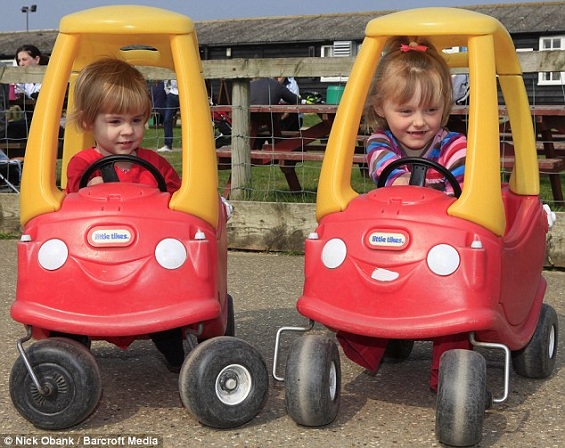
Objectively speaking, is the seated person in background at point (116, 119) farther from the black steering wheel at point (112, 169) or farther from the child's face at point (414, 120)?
the child's face at point (414, 120)

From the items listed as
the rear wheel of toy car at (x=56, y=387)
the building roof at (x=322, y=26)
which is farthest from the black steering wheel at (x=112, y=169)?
the building roof at (x=322, y=26)

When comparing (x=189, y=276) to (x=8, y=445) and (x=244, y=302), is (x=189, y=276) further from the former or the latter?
(x=244, y=302)

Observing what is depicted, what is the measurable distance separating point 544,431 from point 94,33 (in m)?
1.80

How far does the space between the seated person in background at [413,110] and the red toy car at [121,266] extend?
0.63m

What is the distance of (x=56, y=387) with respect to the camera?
112 inches

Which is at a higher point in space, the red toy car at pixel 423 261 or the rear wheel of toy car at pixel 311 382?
the red toy car at pixel 423 261

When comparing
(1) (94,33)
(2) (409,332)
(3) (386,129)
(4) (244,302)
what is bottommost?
(4) (244,302)

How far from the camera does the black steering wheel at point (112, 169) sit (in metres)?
3.20

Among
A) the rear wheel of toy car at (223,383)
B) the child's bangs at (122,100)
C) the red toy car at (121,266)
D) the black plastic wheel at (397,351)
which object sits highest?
the child's bangs at (122,100)

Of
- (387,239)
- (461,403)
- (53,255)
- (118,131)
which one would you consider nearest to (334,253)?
(387,239)

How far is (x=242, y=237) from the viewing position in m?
5.99

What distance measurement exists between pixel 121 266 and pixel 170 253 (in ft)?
0.48

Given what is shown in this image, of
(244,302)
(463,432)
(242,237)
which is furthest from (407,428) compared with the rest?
(242,237)

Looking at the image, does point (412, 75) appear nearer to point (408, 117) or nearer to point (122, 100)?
point (408, 117)
